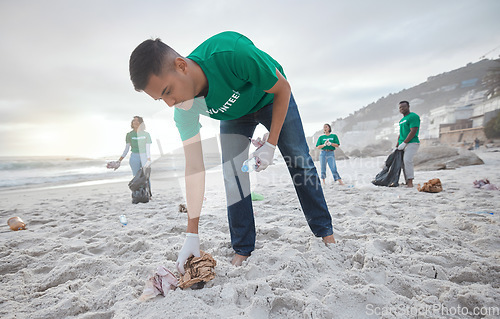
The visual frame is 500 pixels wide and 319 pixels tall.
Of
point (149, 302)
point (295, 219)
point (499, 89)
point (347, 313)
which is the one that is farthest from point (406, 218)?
point (499, 89)

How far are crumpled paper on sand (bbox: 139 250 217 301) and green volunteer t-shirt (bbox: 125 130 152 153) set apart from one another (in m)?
3.77

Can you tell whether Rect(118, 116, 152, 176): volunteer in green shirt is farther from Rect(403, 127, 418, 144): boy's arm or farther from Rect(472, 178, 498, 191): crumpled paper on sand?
Rect(472, 178, 498, 191): crumpled paper on sand

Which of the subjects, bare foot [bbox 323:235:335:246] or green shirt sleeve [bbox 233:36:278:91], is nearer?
green shirt sleeve [bbox 233:36:278:91]

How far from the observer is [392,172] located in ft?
14.9

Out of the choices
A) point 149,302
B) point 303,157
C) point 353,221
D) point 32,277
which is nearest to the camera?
point 149,302

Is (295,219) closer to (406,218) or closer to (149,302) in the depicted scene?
(406,218)

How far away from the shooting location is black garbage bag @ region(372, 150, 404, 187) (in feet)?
14.7

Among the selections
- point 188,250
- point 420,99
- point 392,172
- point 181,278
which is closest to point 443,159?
point 392,172

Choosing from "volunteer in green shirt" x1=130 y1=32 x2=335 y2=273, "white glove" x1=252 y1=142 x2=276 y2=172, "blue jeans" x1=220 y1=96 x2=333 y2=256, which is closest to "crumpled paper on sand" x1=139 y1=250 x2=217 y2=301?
"volunteer in green shirt" x1=130 y1=32 x2=335 y2=273

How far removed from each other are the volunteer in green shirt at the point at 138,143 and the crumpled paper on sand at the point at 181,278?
3.62m

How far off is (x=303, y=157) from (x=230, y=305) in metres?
1.04

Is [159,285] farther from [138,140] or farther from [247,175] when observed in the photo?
[138,140]

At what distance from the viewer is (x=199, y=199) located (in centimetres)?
153

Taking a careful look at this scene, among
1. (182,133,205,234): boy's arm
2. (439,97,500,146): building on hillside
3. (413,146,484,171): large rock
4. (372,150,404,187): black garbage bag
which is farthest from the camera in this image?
(439,97,500,146): building on hillside
